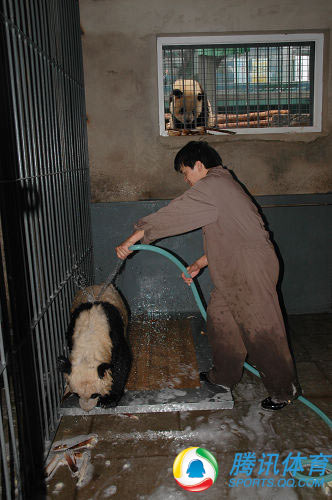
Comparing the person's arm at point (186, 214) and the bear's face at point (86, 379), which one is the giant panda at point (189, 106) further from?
the bear's face at point (86, 379)

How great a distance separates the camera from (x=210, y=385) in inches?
165

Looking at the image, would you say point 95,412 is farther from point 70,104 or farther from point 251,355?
point 70,104

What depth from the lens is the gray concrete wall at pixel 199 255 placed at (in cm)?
627

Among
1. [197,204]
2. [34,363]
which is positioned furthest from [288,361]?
[34,363]

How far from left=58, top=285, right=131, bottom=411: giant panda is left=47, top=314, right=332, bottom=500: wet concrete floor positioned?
0.35 meters

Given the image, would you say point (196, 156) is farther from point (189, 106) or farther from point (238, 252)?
point (189, 106)

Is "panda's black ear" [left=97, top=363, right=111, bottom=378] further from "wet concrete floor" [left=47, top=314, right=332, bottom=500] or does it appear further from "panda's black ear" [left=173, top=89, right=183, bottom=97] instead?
"panda's black ear" [left=173, top=89, right=183, bottom=97]

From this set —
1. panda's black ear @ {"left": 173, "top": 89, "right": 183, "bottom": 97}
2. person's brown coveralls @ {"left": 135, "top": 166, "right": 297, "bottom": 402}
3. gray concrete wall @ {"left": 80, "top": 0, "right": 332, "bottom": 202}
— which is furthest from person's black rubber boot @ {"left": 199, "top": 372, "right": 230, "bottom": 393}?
panda's black ear @ {"left": 173, "top": 89, "right": 183, "bottom": 97}

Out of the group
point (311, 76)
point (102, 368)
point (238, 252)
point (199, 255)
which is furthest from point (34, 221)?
point (311, 76)

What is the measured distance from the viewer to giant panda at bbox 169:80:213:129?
20.4ft

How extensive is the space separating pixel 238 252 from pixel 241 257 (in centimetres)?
5

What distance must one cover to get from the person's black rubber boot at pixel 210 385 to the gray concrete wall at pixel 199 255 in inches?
87.0

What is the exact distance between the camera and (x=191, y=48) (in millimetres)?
6156

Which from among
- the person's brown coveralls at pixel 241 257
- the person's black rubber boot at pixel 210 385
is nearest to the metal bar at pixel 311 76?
the person's brown coveralls at pixel 241 257
